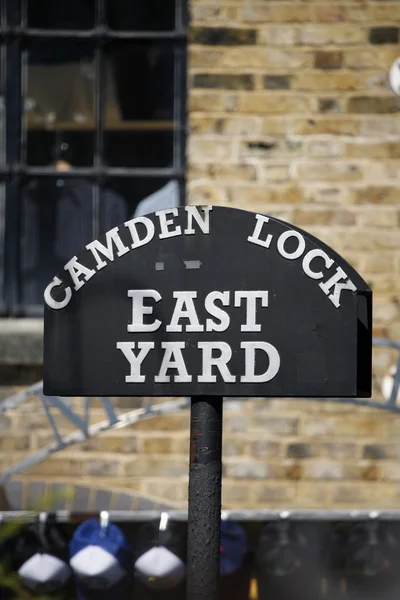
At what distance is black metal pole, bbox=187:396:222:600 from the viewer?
7.68 ft

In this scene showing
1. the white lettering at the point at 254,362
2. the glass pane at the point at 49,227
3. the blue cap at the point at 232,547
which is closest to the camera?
the white lettering at the point at 254,362

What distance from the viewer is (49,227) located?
16.6 feet

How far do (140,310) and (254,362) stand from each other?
0.96 feet

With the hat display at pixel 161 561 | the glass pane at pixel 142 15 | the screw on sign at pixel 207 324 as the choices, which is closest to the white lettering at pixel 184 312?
the screw on sign at pixel 207 324

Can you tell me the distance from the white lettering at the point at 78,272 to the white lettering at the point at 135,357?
0.60 feet

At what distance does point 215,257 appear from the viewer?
7.80ft

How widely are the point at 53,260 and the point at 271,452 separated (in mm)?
1417

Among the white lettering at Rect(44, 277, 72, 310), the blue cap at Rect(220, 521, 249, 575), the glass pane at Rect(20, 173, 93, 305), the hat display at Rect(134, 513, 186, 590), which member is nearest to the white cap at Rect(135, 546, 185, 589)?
the hat display at Rect(134, 513, 186, 590)

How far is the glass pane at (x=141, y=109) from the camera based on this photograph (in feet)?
16.6

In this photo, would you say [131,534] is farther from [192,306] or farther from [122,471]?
[192,306]

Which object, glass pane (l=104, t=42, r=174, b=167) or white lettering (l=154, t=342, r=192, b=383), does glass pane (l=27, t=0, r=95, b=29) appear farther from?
white lettering (l=154, t=342, r=192, b=383)

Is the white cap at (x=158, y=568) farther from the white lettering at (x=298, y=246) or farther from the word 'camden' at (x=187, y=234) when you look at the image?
the white lettering at (x=298, y=246)

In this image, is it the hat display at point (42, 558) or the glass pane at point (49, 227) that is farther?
the glass pane at point (49, 227)

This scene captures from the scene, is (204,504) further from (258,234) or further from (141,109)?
(141,109)
